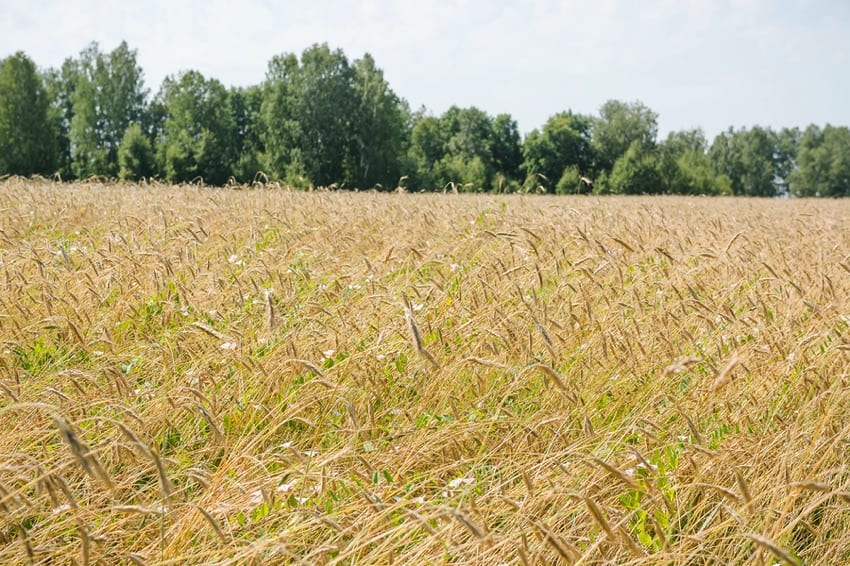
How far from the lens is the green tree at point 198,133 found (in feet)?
172

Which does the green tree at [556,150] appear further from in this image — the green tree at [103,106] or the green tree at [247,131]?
the green tree at [103,106]

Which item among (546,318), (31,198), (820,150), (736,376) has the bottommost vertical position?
(736,376)

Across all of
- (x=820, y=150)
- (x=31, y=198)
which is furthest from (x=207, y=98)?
(x=820, y=150)

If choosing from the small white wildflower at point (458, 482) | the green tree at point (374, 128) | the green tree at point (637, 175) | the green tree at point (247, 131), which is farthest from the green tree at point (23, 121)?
the small white wildflower at point (458, 482)

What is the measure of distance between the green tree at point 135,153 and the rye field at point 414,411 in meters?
49.9

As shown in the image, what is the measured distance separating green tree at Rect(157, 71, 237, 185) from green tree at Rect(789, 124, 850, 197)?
9060 centimetres

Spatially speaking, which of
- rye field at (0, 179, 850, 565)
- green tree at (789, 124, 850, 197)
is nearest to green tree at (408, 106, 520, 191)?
green tree at (789, 124, 850, 197)

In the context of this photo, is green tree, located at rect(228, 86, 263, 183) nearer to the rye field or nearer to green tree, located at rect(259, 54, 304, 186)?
green tree, located at rect(259, 54, 304, 186)

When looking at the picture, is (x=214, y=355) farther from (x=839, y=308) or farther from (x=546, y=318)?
(x=839, y=308)

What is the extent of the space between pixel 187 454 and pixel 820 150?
123 m

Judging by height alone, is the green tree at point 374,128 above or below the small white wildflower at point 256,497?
above

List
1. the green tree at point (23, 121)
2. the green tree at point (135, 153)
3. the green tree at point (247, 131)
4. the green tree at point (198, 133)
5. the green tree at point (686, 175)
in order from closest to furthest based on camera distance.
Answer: the green tree at point (23, 121), the green tree at point (135, 153), the green tree at point (198, 133), the green tree at point (247, 131), the green tree at point (686, 175)

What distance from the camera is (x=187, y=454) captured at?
2.85 meters

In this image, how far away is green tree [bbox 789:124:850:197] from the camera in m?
101
